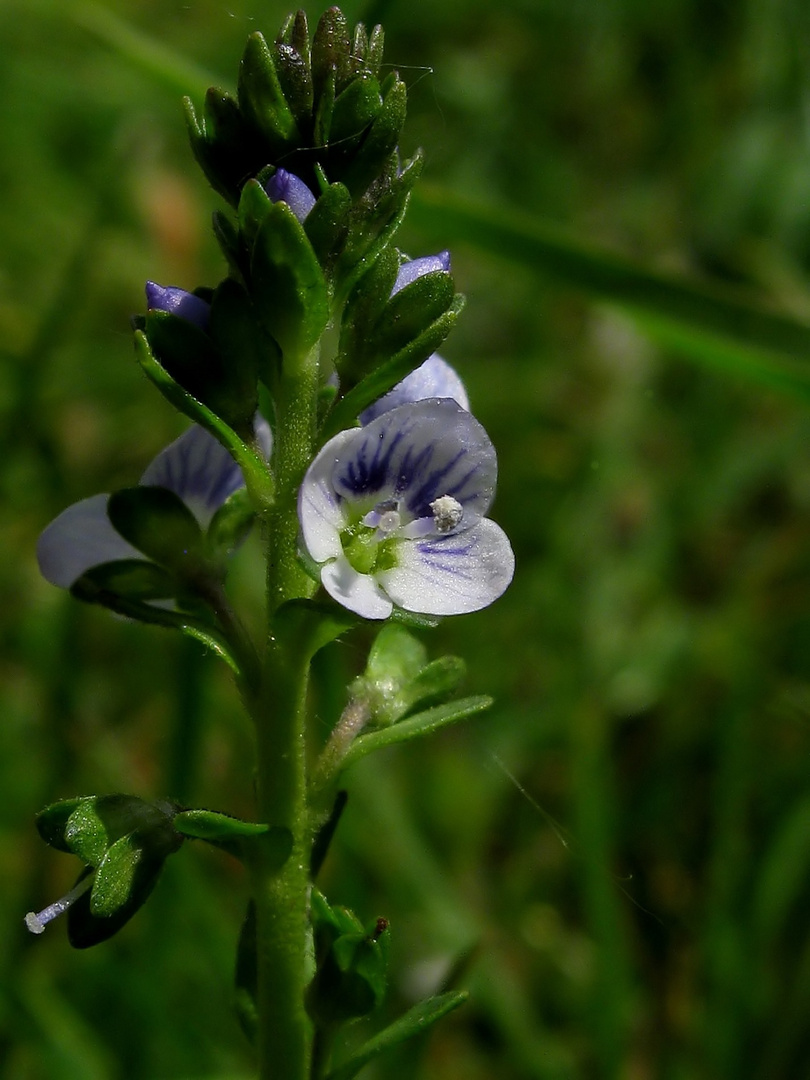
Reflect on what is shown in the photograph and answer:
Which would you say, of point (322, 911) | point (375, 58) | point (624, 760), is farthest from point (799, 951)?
point (375, 58)

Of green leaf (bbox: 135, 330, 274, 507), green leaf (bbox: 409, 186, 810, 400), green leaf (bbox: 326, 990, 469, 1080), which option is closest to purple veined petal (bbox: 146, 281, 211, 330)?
green leaf (bbox: 135, 330, 274, 507)

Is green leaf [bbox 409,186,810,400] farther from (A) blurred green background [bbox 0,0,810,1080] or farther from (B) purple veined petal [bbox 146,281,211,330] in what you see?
(B) purple veined petal [bbox 146,281,211,330]

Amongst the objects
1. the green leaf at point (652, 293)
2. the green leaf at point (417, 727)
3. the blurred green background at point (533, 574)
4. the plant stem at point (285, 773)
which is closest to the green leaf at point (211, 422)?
the plant stem at point (285, 773)

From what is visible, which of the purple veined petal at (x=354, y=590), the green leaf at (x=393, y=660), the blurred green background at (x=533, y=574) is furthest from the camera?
the blurred green background at (x=533, y=574)

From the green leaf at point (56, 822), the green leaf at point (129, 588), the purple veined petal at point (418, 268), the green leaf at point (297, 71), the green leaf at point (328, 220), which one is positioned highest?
the green leaf at point (297, 71)

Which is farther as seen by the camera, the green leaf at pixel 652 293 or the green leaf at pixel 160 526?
the green leaf at pixel 652 293

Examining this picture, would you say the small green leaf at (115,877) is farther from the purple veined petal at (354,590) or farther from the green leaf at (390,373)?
the green leaf at (390,373)

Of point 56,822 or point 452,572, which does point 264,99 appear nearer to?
point 452,572

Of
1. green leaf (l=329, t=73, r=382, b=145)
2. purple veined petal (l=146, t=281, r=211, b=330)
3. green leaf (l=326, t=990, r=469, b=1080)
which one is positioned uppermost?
green leaf (l=329, t=73, r=382, b=145)
